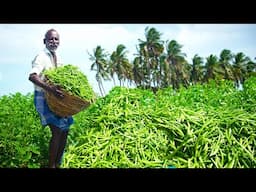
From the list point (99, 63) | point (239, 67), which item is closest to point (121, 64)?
point (99, 63)

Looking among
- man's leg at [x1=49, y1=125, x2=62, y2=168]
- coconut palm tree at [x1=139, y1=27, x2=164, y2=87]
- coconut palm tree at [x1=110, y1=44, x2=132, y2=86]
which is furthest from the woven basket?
coconut palm tree at [x1=139, y1=27, x2=164, y2=87]

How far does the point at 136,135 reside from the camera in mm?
3107

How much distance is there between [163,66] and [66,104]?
0.70m

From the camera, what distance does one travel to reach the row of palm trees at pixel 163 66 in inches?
124

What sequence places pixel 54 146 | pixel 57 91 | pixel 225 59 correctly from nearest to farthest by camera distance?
pixel 57 91, pixel 54 146, pixel 225 59

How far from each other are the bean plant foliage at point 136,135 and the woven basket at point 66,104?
0.09 meters

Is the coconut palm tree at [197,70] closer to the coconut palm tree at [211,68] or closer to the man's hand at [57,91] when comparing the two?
the coconut palm tree at [211,68]

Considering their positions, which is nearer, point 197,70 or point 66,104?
point 66,104

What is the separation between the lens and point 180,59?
319cm

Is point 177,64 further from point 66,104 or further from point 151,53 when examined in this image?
point 66,104

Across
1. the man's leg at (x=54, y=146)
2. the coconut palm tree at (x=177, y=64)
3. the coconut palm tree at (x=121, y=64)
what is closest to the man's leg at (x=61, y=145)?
the man's leg at (x=54, y=146)
